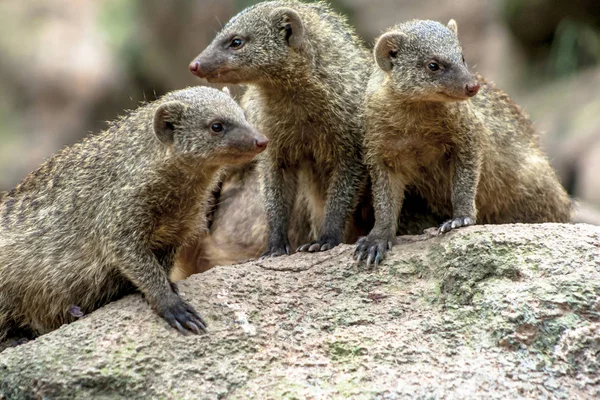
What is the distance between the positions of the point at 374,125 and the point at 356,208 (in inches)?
25.8

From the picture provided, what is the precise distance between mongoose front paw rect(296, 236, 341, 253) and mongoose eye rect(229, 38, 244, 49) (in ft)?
4.22

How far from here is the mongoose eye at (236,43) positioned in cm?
512

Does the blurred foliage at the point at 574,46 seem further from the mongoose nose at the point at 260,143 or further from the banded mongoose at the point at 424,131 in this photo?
the mongoose nose at the point at 260,143

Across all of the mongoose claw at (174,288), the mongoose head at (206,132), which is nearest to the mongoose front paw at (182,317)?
the mongoose claw at (174,288)

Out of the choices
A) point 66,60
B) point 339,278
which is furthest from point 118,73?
point 339,278

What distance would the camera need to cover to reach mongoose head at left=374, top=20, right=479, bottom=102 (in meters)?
4.55

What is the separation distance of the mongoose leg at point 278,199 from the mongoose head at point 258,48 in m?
0.63

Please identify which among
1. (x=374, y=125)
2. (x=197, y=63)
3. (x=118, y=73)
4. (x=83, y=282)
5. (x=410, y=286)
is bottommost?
(x=410, y=286)

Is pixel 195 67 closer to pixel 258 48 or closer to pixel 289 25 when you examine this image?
pixel 258 48

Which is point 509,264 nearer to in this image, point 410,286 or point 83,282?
point 410,286

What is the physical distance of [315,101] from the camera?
5176 mm

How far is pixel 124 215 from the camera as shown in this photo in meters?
4.26

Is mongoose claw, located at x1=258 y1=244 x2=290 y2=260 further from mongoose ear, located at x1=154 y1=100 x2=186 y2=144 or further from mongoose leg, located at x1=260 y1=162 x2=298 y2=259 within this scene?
mongoose ear, located at x1=154 y1=100 x2=186 y2=144

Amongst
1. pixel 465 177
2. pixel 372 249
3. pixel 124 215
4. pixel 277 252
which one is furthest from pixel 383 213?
pixel 124 215
